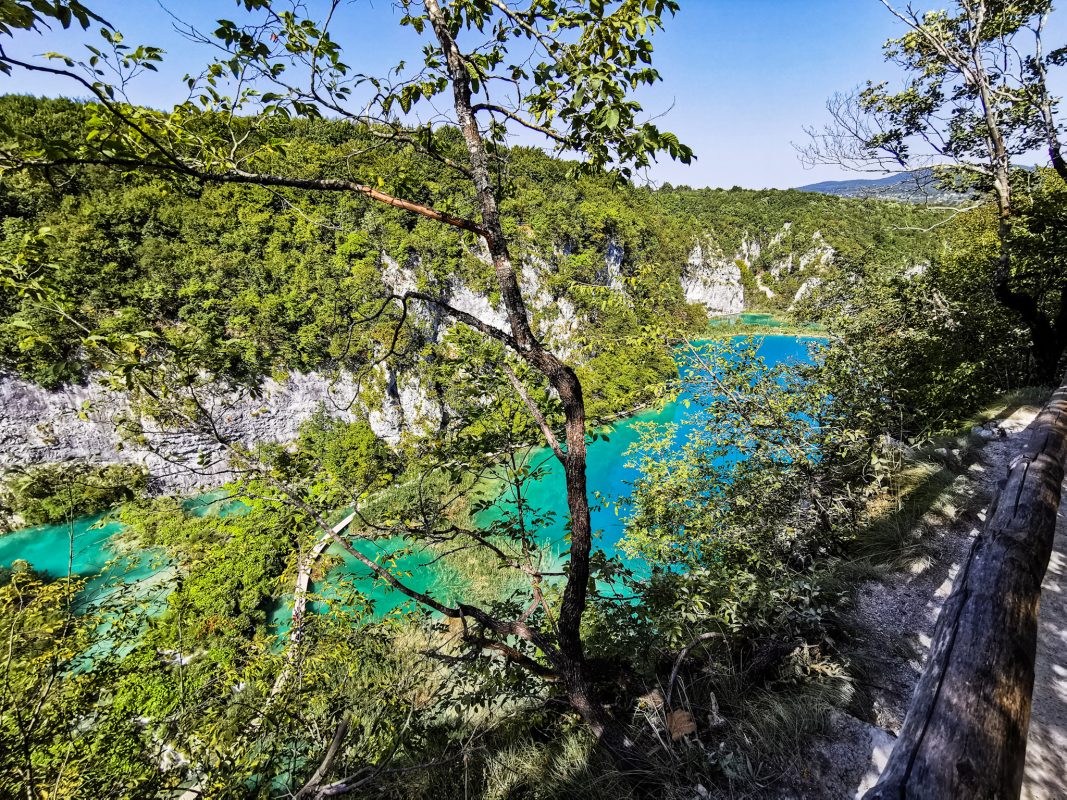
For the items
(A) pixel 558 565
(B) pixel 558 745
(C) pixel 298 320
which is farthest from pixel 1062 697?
(C) pixel 298 320

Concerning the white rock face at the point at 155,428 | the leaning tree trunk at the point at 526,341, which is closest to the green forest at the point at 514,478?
the leaning tree trunk at the point at 526,341

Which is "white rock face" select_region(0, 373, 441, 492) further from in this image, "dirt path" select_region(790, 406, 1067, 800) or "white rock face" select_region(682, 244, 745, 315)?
"white rock face" select_region(682, 244, 745, 315)

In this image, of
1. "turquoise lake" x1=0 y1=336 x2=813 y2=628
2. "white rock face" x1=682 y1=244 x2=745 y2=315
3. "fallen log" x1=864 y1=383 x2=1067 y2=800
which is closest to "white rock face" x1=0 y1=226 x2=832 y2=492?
"turquoise lake" x1=0 y1=336 x2=813 y2=628

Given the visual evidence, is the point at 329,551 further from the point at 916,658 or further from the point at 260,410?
the point at 916,658

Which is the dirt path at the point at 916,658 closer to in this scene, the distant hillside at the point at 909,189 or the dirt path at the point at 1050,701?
the dirt path at the point at 1050,701

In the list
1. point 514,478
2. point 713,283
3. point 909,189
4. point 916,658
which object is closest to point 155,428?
point 514,478

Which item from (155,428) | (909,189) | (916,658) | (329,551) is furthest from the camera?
(155,428)

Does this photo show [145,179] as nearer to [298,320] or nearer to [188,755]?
[188,755]
